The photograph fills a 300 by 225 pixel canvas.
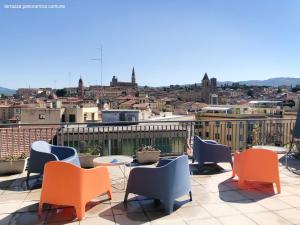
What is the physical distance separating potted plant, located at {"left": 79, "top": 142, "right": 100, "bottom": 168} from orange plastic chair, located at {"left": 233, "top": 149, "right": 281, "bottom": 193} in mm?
2982

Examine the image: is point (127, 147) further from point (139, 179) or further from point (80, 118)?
point (80, 118)

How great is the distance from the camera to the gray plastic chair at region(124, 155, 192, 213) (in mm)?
3965

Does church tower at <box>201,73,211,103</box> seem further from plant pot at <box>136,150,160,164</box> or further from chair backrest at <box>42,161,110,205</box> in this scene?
chair backrest at <box>42,161,110,205</box>

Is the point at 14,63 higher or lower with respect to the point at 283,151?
higher

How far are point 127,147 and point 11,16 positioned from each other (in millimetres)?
5852

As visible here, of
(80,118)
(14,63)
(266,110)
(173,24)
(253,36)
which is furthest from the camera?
(266,110)

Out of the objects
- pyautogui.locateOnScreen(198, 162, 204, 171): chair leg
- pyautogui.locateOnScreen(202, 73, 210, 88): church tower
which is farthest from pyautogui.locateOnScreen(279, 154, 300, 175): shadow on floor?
pyautogui.locateOnScreen(202, 73, 210, 88): church tower

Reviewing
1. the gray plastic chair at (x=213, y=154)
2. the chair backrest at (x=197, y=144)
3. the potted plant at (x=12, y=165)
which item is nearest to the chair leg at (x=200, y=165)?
the gray plastic chair at (x=213, y=154)

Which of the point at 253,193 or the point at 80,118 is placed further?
the point at 80,118

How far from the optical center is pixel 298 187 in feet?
16.7

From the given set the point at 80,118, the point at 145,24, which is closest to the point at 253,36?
the point at 145,24

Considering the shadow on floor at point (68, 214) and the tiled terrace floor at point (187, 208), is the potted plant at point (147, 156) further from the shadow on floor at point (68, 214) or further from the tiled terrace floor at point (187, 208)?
the shadow on floor at point (68, 214)

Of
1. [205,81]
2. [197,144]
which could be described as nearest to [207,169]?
[197,144]

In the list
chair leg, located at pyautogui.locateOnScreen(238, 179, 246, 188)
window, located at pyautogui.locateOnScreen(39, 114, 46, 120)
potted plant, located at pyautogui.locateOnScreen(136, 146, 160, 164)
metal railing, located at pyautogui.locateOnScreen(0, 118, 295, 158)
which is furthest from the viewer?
window, located at pyautogui.locateOnScreen(39, 114, 46, 120)
